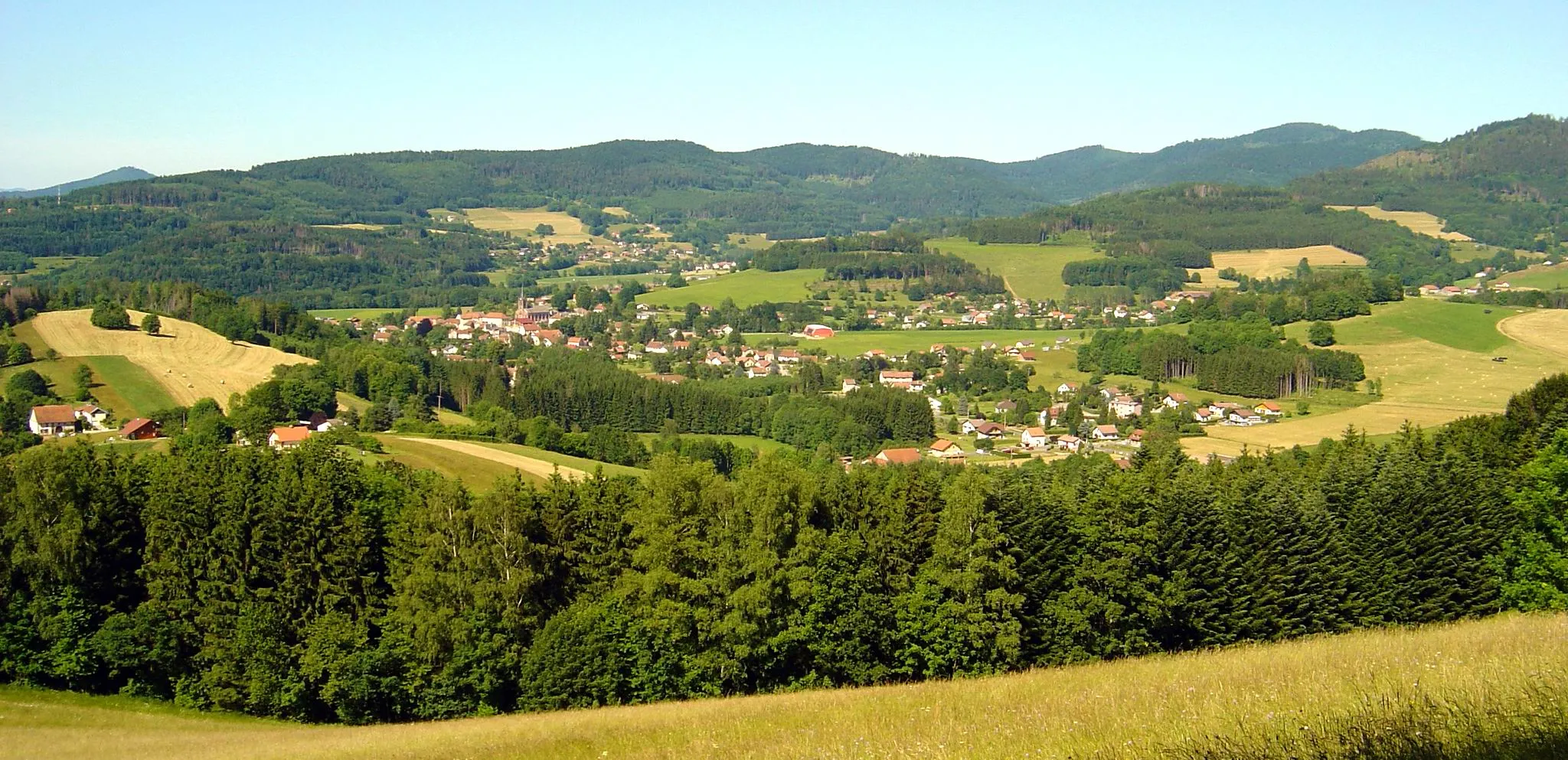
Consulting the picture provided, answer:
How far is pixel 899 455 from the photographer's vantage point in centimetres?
6856

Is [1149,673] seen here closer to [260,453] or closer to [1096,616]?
[1096,616]

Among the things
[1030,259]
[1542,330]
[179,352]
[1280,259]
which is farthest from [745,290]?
[1542,330]

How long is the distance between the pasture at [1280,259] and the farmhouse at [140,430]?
13685 centimetres

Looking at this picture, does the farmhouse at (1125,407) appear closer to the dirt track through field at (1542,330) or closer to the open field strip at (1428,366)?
the open field strip at (1428,366)

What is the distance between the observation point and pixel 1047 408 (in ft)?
275

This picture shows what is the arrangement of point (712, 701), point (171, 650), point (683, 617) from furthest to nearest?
point (171, 650) → point (683, 617) → point (712, 701)

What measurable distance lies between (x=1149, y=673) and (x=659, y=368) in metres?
93.5

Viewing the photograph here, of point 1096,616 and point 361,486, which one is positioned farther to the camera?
point 361,486

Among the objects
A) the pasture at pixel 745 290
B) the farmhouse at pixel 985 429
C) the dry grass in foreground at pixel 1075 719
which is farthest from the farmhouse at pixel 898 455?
the pasture at pixel 745 290

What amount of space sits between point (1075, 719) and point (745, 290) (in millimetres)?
150184

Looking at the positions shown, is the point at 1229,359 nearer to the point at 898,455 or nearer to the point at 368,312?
the point at 898,455

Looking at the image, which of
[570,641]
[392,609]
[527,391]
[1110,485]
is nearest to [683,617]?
[570,641]

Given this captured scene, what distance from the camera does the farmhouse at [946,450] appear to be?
232ft

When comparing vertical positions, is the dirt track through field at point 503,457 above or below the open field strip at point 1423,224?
below
